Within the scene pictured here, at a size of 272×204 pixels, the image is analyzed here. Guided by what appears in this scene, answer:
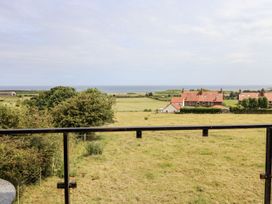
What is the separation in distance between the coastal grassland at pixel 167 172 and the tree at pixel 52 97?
24.9ft

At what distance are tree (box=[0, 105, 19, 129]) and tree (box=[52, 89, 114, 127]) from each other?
6331mm

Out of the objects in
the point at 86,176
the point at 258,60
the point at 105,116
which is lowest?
the point at 86,176

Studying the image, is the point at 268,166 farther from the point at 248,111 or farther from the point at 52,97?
the point at 248,111

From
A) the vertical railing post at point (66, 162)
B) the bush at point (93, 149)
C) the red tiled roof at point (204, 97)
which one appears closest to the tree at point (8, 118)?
the bush at point (93, 149)

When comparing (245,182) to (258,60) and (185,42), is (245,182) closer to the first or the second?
(258,60)

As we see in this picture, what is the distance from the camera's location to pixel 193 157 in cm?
1335

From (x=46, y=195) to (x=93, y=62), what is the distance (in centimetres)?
2853

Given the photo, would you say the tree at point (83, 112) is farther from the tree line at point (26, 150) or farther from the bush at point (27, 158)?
the bush at point (27, 158)

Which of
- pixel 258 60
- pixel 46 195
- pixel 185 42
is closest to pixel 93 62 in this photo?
pixel 185 42

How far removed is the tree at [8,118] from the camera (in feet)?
33.2

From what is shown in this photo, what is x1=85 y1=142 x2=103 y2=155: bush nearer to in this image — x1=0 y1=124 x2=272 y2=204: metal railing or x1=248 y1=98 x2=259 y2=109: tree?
x1=0 y1=124 x2=272 y2=204: metal railing

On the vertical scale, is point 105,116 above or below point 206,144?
above

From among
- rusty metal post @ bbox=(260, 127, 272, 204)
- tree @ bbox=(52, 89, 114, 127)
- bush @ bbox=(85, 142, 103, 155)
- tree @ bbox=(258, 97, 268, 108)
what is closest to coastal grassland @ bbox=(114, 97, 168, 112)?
tree @ bbox=(258, 97, 268, 108)

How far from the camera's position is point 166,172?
10.8m
